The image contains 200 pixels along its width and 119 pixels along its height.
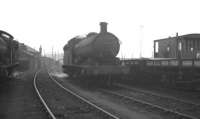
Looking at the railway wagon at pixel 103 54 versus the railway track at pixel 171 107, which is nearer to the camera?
the railway track at pixel 171 107

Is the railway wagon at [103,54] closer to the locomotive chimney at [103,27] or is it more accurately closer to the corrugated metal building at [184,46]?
the locomotive chimney at [103,27]

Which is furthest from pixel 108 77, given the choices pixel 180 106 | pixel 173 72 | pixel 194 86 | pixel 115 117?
pixel 115 117

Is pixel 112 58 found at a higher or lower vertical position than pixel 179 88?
higher

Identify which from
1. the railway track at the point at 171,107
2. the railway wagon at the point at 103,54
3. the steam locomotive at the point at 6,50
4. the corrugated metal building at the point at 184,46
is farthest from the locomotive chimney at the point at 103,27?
the steam locomotive at the point at 6,50

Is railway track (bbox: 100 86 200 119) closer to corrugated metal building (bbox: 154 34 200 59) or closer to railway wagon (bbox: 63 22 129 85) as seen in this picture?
railway wagon (bbox: 63 22 129 85)

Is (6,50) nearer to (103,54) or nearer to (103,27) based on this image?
(103,54)

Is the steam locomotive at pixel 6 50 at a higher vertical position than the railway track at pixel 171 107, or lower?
higher

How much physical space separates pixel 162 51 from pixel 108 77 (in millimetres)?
5477

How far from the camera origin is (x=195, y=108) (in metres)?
8.69

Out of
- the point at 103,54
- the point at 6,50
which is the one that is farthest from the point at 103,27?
the point at 6,50

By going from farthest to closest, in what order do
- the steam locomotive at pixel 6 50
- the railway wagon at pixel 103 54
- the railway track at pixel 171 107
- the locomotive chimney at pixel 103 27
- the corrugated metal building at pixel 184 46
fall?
the locomotive chimney at pixel 103 27 < the corrugated metal building at pixel 184 46 < the railway wagon at pixel 103 54 < the steam locomotive at pixel 6 50 < the railway track at pixel 171 107

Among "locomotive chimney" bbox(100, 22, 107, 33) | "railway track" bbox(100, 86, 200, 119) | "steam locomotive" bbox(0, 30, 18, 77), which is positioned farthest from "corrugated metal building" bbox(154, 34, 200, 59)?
"steam locomotive" bbox(0, 30, 18, 77)

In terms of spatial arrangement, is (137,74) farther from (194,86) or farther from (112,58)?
(194,86)

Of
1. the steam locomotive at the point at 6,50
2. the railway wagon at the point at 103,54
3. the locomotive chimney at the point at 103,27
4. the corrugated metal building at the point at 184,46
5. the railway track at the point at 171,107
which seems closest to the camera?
the railway track at the point at 171,107
